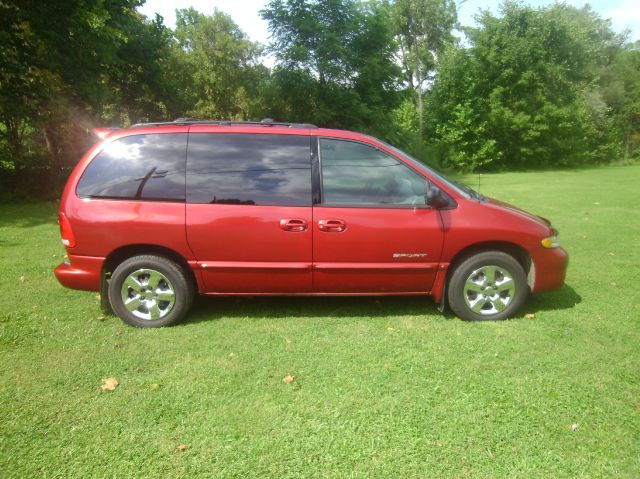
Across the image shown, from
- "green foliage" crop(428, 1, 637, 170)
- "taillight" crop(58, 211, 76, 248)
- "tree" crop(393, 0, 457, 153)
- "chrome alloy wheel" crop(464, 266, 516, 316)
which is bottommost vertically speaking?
"chrome alloy wheel" crop(464, 266, 516, 316)

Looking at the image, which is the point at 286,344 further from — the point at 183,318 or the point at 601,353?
the point at 601,353

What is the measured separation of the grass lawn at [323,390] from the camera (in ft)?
8.18

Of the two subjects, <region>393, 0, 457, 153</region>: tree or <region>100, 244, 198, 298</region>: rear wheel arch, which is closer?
<region>100, 244, 198, 298</region>: rear wheel arch

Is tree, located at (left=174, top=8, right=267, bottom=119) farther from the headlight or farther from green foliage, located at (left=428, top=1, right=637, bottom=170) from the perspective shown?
the headlight

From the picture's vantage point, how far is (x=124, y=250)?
416 centimetres

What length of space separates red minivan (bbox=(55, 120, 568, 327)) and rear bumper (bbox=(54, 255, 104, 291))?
12 millimetres

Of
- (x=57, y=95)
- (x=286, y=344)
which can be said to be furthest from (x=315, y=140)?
(x=57, y=95)

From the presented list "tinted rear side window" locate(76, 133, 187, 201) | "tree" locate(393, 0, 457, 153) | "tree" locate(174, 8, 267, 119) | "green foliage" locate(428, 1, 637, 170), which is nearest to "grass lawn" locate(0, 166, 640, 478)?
"tinted rear side window" locate(76, 133, 187, 201)

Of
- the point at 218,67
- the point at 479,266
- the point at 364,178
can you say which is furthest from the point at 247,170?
the point at 218,67

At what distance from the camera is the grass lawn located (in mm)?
2494

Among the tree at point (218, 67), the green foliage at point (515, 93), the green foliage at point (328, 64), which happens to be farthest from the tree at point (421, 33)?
the tree at point (218, 67)

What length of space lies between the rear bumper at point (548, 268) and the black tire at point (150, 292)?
3.34 m

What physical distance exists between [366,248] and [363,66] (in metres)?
22.3

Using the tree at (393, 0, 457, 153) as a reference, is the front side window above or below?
below
